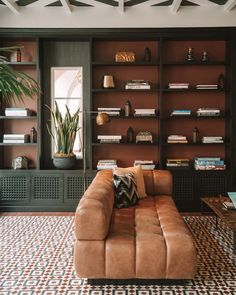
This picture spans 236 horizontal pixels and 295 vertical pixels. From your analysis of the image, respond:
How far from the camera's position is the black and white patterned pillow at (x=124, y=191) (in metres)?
3.72

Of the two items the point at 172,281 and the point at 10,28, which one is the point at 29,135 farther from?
the point at 172,281

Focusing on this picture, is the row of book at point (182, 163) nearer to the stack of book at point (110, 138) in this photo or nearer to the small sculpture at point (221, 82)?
the stack of book at point (110, 138)

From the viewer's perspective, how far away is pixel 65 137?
5.07 metres

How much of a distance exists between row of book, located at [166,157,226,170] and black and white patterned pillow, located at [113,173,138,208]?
4.55ft

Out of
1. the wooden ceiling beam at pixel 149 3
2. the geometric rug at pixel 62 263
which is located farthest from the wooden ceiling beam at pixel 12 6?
the geometric rug at pixel 62 263

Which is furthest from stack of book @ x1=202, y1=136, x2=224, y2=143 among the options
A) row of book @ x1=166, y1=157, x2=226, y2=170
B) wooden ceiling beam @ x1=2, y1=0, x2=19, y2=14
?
wooden ceiling beam @ x1=2, y1=0, x2=19, y2=14

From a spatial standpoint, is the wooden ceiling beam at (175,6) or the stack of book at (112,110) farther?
the stack of book at (112,110)

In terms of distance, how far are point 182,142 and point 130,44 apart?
5.44 feet

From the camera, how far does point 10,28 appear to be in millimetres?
4992

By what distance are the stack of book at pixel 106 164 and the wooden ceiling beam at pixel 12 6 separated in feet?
7.89

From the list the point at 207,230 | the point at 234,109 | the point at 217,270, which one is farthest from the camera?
the point at 234,109

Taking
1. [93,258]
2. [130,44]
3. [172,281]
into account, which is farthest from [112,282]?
[130,44]

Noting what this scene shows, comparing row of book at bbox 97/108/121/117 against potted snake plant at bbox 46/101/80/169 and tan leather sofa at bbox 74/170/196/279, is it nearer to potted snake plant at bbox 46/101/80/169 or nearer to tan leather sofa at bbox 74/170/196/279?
potted snake plant at bbox 46/101/80/169

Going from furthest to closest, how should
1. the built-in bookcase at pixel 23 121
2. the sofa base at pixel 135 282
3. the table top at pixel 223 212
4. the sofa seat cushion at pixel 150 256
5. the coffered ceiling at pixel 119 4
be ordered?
the built-in bookcase at pixel 23 121 < the coffered ceiling at pixel 119 4 < the table top at pixel 223 212 < the sofa base at pixel 135 282 < the sofa seat cushion at pixel 150 256
